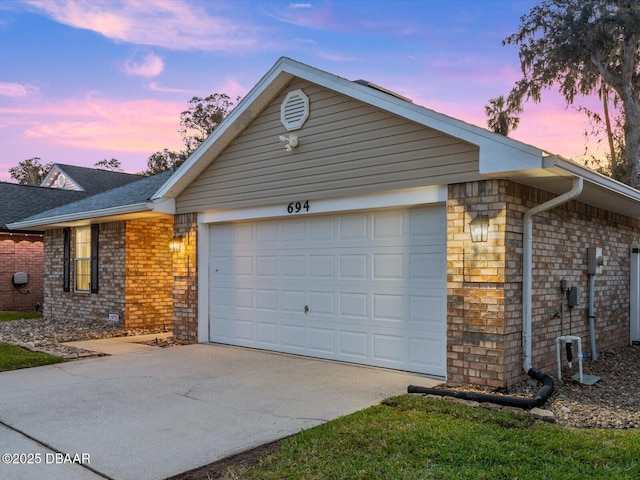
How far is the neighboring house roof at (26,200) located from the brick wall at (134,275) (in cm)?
601

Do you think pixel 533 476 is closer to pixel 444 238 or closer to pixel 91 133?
pixel 444 238

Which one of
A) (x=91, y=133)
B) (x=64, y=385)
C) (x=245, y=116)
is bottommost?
(x=64, y=385)

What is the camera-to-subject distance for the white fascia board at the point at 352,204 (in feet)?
21.5

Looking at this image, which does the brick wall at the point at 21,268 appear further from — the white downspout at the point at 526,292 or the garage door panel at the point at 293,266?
the white downspout at the point at 526,292

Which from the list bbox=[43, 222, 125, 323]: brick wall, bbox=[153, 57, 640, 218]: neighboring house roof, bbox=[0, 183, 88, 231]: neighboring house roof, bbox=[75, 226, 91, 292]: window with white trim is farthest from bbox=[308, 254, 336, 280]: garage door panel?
bbox=[0, 183, 88, 231]: neighboring house roof

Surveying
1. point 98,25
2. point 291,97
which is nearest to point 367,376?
point 291,97

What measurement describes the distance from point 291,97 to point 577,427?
19.1ft

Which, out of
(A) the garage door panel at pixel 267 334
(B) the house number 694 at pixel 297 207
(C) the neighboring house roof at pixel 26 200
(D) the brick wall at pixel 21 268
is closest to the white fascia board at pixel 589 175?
(B) the house number 694 at pixel 297 207

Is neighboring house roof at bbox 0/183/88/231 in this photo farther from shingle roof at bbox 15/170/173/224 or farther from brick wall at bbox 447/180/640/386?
brick wall at bbox 447/180/640/386

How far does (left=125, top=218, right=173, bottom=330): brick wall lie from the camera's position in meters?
11.5

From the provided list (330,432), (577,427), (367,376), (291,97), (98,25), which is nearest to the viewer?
(330,432)

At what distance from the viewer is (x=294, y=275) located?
8.30 meters

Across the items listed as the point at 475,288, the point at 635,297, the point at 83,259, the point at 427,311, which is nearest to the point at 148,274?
the point at 83,259

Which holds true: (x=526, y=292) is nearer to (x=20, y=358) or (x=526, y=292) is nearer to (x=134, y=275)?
(x=20, y=358)
